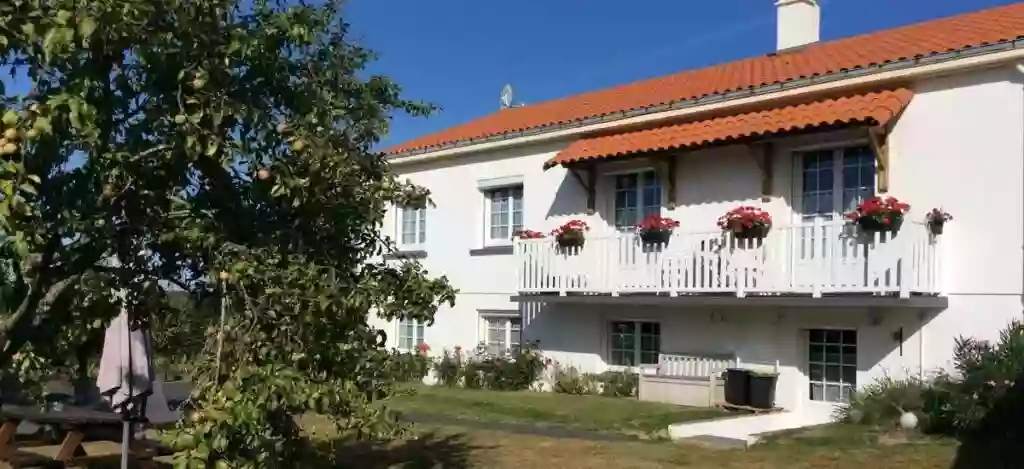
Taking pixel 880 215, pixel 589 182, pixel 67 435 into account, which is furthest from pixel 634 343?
pixel 67 435

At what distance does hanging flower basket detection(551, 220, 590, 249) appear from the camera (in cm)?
1783

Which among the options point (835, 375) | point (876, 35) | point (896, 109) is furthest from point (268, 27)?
point (876, 35)

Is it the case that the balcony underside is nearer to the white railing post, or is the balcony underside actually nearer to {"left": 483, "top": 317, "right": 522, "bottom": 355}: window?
the white railing post

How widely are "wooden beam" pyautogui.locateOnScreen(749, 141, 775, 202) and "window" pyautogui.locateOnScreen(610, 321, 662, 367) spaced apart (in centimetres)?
320

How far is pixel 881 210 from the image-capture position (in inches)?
533

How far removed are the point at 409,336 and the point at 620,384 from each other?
7.05 metres

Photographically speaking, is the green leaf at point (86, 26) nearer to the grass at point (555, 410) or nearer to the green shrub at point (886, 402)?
the grass at point (555, 410)

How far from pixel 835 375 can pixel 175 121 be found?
472 inches

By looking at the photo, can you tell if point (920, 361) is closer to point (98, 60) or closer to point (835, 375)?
point (835, 375)

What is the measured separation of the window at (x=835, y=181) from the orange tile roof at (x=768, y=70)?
49.9 inches

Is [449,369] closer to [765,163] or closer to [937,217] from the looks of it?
[765,163]

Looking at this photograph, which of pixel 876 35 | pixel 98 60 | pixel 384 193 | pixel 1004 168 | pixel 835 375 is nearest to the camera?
pixel 98 60

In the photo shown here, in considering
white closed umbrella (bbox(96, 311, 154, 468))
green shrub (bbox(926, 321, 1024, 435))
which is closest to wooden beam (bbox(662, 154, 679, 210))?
green shrub (bbox(926, 321, 1024, 435))

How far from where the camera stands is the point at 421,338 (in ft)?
74.6
